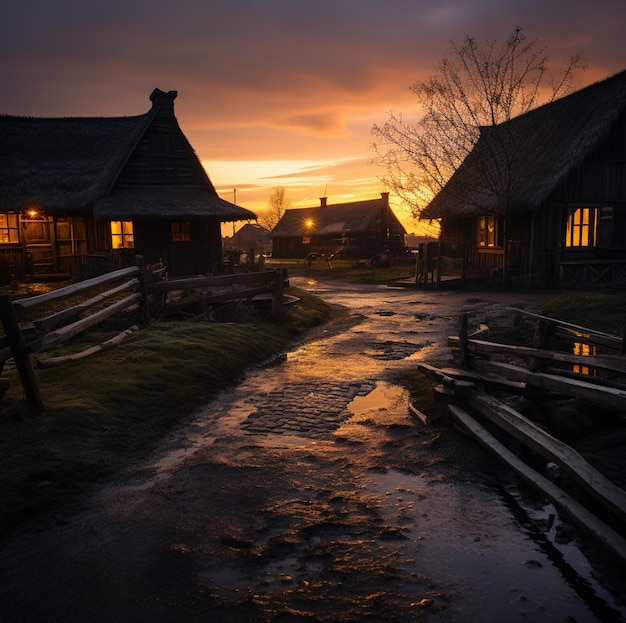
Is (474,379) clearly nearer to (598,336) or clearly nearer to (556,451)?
(598,336)

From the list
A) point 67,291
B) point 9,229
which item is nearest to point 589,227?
point 67,291

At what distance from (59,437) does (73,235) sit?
16833 millimetres

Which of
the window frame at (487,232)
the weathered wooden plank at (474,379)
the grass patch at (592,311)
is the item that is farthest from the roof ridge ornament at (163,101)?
the weathered wooden plank at (474,379)

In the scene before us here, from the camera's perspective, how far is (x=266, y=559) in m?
3.52

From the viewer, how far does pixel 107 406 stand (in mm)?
6004

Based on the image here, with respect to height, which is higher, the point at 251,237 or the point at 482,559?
the point at 251,237

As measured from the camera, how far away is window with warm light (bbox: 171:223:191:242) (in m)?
20.2

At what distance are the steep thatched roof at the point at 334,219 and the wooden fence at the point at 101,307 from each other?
32.4 metres

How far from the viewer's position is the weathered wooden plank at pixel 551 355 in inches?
198

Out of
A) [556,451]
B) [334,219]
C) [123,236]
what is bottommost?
[556,451]

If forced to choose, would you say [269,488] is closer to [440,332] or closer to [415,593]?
[415,593]

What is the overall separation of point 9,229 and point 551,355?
19.8 meters

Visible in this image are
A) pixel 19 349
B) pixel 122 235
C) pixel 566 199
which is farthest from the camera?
pixel 566 199

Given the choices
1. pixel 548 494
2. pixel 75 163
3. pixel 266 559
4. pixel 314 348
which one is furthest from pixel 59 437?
pixel 75 163
